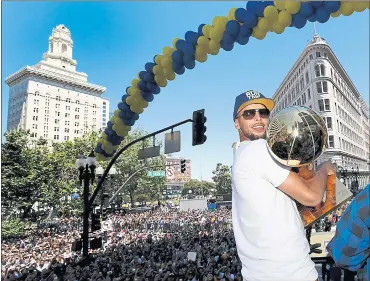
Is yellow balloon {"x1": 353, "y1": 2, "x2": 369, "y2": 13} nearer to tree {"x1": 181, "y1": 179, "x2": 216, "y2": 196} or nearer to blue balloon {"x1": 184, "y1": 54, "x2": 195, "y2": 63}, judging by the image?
blue balloon {"x1": 184, "y1": 54, "x2": 195, "y2": 63}

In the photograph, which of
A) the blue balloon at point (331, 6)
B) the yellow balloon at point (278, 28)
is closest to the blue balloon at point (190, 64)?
the yellow balloon at point (278, 28)

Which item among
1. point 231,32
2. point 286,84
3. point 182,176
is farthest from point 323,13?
point 182,176

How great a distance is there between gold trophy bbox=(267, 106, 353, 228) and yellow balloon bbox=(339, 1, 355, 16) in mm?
4412

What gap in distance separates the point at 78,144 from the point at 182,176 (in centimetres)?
12474

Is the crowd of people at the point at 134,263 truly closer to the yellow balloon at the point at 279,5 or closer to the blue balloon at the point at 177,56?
the blue balloon at the point at 177,56

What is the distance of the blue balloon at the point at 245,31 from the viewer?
621 cm

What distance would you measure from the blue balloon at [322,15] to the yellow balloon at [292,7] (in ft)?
1.27

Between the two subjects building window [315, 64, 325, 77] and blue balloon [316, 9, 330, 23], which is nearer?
blue balloon [316, 9, 330, 23]

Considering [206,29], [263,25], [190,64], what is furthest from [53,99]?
[263,25]

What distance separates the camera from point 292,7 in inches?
209

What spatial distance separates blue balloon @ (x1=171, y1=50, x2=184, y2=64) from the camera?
24.6 ft

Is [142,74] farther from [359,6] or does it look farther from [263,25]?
[359,6]

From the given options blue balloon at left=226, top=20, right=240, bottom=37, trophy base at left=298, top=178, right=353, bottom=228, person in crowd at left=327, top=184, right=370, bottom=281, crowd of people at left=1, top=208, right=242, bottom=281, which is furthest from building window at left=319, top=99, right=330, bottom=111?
trophy base at left=298, top=178, right=353, bottom=228

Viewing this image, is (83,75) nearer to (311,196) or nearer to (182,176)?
(182,176)
